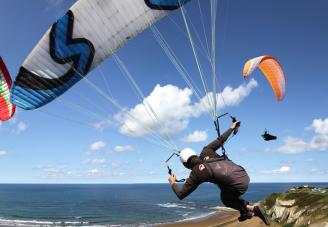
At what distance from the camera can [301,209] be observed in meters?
26.0

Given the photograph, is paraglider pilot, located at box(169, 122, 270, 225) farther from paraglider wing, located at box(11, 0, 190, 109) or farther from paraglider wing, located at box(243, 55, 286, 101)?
paraglider wing, located at box(243, 55, 286, 101)

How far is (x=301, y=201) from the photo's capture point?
27422 mm

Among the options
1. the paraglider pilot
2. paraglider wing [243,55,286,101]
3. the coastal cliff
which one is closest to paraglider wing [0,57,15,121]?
the paraglider pilot

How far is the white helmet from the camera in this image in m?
8.49

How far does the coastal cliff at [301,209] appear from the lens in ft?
71.8

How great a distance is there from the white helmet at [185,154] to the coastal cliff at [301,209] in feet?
44.3

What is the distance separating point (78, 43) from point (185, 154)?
557 cm

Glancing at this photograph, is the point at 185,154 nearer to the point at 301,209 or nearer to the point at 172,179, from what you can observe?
the point at 172,179

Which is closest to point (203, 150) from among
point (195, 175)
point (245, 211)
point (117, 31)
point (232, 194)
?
point (195, 175)

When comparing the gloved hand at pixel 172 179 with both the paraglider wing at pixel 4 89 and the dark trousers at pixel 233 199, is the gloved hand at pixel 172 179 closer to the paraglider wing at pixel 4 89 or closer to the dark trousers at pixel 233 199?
the dark trousers at pixel 233 199

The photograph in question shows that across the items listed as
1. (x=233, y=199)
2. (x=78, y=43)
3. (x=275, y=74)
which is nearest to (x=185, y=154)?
(x=233, y=199)

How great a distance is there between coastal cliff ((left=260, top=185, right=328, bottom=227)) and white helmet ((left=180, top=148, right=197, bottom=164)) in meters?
13.5

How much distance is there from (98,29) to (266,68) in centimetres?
636

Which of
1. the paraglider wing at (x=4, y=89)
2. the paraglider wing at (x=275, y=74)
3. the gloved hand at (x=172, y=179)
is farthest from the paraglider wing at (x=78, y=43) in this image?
the gloved hand at (x=172, y=179)
